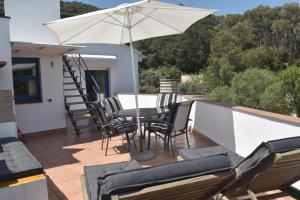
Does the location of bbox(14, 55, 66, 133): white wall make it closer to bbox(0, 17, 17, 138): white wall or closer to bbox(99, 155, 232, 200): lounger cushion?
bbox(0, 17, 17, 138): white wall

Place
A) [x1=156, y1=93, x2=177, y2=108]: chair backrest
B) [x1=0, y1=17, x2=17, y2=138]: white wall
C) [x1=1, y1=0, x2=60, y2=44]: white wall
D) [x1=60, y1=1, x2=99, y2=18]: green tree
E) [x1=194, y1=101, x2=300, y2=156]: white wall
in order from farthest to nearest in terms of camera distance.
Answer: [x1=60, y1=1, x2=99, y2=18]: green tree, [x1=1, y1=0, x2=60, y2=44]: white wall, [x1=156, y1=93, x2=177, y2=108]: chair backrest, [x1=0, y1=17, x2=17, y2=138]: white wall, [x1=194, y1=101, x2=300, y2=156]: white wall

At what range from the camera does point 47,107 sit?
930 cm

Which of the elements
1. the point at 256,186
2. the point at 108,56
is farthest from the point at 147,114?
the point at 108,56

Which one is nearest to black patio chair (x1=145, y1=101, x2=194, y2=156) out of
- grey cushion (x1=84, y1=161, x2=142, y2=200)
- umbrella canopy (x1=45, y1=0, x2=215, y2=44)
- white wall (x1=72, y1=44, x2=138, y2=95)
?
umbrella canopy (x1=45, y1=0, x2=215, y2=44)

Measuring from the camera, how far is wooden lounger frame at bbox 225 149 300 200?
270cm

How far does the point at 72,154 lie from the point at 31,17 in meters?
5.36

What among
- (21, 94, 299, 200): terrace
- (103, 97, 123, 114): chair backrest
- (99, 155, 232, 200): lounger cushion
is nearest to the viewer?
(99, 155, 232, 200): lounger cushion

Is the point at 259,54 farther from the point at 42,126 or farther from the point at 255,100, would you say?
the point at 42,126

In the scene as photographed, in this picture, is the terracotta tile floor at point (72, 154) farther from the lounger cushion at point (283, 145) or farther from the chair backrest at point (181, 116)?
the lounger cushion at point (283, 145)

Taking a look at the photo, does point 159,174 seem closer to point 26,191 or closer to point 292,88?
point 26,191

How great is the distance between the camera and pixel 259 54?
86.8 feet

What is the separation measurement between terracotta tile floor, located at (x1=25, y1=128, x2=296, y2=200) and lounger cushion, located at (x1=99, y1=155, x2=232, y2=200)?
2.19 metres

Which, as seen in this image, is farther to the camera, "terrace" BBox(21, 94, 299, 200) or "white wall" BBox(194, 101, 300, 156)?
"terrace" BBox(21, 94, 299, 200)

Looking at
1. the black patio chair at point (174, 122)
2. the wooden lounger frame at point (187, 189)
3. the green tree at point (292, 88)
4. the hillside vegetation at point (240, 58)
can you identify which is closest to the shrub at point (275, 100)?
the hillside vegetation at point (240, 58)
